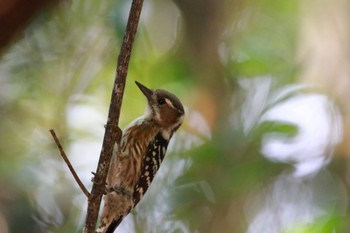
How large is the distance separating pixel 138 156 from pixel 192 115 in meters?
0.58

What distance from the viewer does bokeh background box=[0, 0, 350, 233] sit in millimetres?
3441

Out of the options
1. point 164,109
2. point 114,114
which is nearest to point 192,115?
point 164,109

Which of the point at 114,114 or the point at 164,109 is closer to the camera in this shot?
the point at 114,114

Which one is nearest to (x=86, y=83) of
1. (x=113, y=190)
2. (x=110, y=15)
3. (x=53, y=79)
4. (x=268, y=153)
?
(x=53, y=79)

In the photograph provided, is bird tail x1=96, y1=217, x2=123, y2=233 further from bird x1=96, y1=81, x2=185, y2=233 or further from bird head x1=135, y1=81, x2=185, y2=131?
bird head x1=135, y1=81, x2=185, y2=131

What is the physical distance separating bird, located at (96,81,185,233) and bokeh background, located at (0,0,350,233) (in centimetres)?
25

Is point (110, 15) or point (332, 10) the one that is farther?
point (332, 10)

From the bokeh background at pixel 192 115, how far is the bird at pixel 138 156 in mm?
248

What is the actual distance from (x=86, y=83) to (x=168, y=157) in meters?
0.59

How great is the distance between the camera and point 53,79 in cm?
371

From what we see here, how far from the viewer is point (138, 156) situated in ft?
10.5

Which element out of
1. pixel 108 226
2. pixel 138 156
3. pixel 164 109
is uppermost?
pixel 164 109

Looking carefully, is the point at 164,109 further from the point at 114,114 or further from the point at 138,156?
the point at 114,114

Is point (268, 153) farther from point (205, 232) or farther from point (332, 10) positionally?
point (332, 10)
